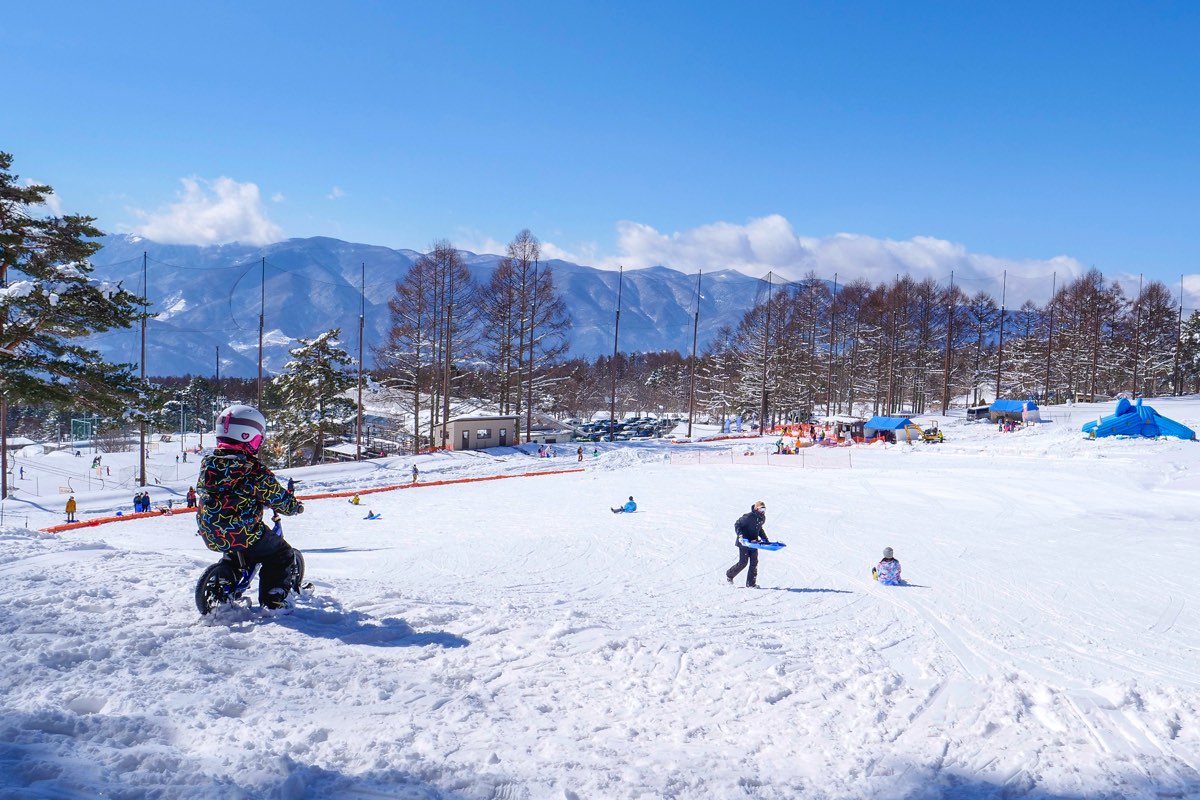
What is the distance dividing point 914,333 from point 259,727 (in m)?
80.8

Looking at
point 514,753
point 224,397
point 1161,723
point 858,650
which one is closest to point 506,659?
point 514,753

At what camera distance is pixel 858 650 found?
8055mm

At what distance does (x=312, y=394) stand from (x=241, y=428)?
37.0 meters

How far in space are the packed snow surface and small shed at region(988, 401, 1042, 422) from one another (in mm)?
40532

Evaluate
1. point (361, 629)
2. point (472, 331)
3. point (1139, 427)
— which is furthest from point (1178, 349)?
point (361, 629)

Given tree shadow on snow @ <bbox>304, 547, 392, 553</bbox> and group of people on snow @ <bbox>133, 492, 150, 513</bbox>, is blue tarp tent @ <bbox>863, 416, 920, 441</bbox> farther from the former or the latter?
group of people on snow @ <bbox>133, 492, 150, 513</bbox>

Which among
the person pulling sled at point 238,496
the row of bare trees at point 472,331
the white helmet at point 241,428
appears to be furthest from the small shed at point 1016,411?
the white helmet at point 241,428

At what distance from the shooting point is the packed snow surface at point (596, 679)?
159 inches

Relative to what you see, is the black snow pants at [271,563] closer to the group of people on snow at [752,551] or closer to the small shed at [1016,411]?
the group of people on snow at [752,551]

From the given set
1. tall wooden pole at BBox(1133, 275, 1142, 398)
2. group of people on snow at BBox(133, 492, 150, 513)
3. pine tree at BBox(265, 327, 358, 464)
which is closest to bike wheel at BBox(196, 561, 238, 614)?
group of people on snow at BBox(133, 492, 150, 513)

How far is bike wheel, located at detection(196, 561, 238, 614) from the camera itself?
606 centimetres

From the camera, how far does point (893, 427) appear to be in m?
46.0

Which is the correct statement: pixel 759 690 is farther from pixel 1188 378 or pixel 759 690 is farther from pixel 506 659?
pixel 1188 378

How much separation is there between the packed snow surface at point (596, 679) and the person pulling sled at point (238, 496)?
0.60m
